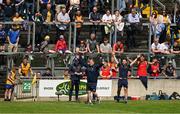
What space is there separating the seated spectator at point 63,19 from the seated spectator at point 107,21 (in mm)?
→ 1930

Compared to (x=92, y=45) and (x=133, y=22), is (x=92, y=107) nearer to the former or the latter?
(x=92, y=45)

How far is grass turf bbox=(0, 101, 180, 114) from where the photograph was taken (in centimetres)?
2836

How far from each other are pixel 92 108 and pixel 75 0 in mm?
9265

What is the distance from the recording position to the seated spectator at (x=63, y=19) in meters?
35.7

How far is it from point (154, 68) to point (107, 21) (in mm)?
Answer: 3413

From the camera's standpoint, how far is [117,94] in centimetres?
3391

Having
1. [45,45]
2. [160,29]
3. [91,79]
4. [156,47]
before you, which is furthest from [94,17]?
[91,79]

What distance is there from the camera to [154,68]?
36.2m

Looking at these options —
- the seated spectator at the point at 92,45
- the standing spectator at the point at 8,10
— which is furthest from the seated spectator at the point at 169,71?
the standing spectator at the point at 8,10

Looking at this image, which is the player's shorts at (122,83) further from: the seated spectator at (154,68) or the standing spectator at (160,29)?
the standing spectator at (160,29)

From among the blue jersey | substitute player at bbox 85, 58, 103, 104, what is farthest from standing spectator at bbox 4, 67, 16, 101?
substitute player at bbox 85, 58, 103, 104

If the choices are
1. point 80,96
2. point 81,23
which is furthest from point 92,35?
point 80,96

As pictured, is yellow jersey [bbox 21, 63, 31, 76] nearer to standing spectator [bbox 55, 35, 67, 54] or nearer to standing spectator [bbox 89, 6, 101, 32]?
standing spectator [bbox 55, 35, 67, 54]

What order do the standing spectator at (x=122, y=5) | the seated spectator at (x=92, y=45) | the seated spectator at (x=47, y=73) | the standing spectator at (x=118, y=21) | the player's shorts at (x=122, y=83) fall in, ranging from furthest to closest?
1. the standing spectator at (x=122, y=5)
2. the standing spectator at (x=118, y=21)
3. the seated spectator at (x=92, y=45)
4. the seated spectator at (x=47, y=73)
5. the player's shorts at (x=122, y=83)
